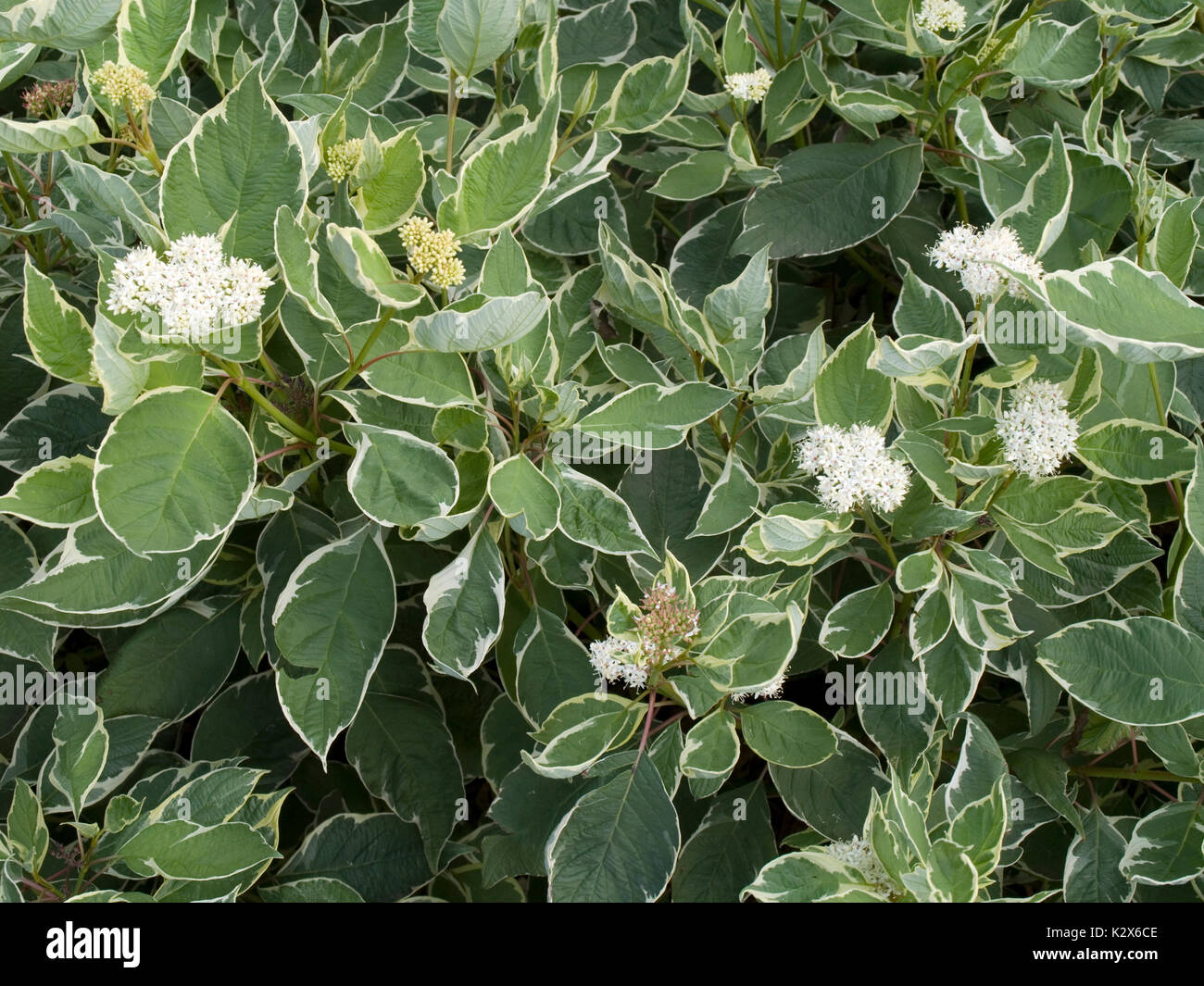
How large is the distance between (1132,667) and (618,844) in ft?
1.80

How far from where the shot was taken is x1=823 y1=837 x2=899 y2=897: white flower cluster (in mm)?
938

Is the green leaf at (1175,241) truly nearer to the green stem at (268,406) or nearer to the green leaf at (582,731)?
the green leaf at (582,731)

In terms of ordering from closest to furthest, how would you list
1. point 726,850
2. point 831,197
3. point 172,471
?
point 172,471, point 726,850, point 831,197

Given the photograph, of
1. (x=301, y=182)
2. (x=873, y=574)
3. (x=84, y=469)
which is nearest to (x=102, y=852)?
(x=84, y=469)

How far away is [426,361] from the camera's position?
0.93m

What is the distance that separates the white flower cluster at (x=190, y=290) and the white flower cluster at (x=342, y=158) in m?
0.19

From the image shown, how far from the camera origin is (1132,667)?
3.23 feet

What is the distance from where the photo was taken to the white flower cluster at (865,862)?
938mm

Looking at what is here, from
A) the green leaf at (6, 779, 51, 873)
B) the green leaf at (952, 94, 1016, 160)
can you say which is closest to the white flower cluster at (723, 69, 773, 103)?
the green leaf at (952, 94, 1016, 160)

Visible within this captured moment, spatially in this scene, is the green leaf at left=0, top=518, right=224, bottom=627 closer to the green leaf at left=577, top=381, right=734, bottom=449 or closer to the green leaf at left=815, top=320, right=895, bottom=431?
the green leaf at left=577, top=381, right=734, bottom=449

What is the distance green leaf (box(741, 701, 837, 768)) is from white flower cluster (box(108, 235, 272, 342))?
2.10 feet

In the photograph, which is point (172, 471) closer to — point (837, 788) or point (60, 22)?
point (60, 22)

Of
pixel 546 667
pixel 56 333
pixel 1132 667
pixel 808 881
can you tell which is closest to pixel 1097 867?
pixel 1132 667

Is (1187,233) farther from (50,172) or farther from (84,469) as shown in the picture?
(50,172)
